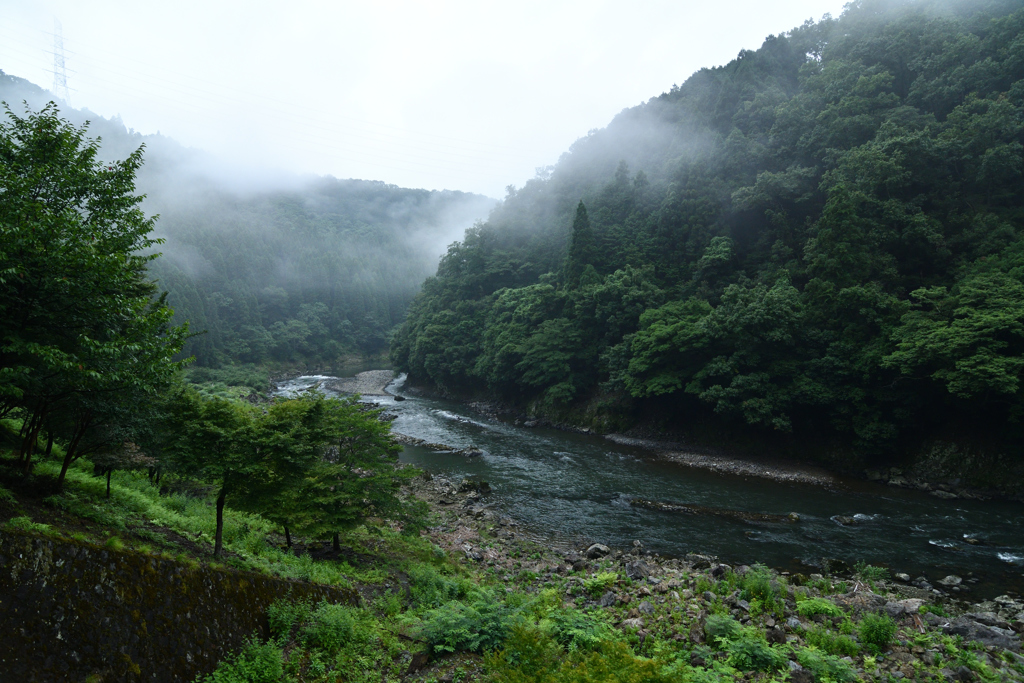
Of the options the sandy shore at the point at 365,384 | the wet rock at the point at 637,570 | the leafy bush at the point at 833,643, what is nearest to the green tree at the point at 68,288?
the leafy bush at the point at 833,643

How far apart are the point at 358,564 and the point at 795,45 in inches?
3161

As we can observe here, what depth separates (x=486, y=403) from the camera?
51562mm

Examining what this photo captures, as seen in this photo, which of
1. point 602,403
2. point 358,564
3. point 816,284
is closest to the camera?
point 358,564

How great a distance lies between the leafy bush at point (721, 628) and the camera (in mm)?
8852

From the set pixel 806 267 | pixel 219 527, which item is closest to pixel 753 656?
pixel 219 527

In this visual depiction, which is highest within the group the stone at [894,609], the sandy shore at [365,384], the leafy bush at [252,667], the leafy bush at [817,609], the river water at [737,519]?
the leafy bush at [252,667]

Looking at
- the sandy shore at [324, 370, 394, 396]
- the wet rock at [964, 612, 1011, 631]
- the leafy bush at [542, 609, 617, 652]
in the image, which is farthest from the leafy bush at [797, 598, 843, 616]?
the sandy shore at [324, 370, 394, 396]

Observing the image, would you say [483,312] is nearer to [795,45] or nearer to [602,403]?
[602,403]

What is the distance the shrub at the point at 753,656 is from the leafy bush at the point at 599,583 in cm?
489

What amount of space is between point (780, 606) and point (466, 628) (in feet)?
25.2

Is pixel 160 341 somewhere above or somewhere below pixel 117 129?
below

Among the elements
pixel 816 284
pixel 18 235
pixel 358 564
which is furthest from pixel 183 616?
Result: pixel 816 284

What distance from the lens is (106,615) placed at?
5.50 metres

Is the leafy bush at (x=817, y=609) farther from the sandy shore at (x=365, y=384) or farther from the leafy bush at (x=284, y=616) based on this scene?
the sandy shore at (x=365, y=384)
